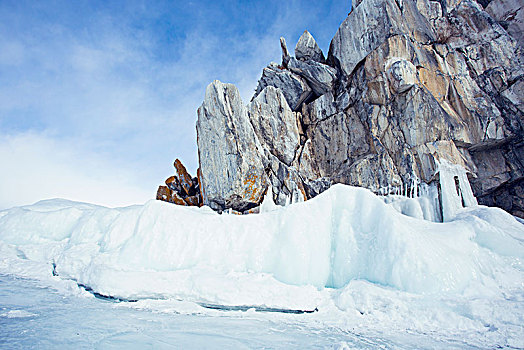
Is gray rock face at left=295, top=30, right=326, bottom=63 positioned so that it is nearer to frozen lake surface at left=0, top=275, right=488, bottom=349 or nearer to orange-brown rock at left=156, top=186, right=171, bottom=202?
orange-brown rock at left=156, top=186, right=171, bottom=202

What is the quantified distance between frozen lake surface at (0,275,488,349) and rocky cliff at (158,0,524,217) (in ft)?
41.0

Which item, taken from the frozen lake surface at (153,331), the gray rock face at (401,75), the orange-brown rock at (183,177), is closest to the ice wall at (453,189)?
the gray rock face at (401,75)

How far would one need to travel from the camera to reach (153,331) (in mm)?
3348

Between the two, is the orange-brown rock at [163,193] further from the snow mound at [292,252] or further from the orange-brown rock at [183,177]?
the snow mound at [292,252]

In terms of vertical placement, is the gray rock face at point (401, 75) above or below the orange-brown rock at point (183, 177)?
above

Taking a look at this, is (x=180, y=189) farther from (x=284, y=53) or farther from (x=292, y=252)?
(x=292, y=252)

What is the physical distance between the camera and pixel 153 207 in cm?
682

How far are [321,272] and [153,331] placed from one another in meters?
3.40

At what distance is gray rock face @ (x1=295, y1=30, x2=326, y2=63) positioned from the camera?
2183 cm

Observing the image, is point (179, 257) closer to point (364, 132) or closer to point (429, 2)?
point (364, 132)

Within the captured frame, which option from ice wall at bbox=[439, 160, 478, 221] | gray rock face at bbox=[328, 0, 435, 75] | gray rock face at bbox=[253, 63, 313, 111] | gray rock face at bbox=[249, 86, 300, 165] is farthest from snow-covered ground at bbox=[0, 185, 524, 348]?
gray rock face at bbox=[253, 63, 313, 111]

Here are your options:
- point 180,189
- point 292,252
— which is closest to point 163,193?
point 180,189

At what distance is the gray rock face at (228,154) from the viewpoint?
16672 mm

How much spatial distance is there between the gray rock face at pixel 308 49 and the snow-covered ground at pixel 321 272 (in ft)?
59.4
